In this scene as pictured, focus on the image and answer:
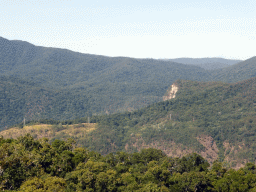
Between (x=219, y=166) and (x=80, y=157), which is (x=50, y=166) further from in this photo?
(x=219, y=166)

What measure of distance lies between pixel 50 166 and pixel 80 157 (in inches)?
421

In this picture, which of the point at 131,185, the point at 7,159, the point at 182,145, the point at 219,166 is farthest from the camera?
the point at 182,145

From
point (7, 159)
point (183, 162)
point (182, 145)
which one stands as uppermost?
point (7, 159)

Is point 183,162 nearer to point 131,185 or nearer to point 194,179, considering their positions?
point 194,179

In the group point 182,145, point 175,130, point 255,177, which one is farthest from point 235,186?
point 175,130

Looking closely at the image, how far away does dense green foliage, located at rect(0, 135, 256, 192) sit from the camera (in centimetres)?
5762

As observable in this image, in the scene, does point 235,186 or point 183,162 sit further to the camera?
point 183,162

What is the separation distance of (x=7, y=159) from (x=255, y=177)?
181ft

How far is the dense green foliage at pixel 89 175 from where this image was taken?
57.6m

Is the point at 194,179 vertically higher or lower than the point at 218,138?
higher

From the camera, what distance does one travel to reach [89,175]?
208 feet

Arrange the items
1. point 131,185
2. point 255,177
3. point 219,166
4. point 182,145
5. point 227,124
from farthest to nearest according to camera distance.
Result: 1. point 227,124
2. point 182,145
3. point 219,166
4. point 255,177
5. point 131,185

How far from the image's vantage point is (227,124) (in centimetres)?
18812

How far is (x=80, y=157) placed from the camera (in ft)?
261
